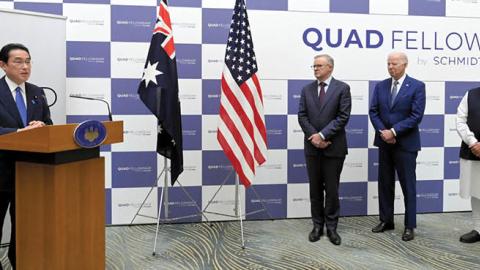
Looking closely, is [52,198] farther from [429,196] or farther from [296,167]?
[429,196]

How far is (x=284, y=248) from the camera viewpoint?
314cm

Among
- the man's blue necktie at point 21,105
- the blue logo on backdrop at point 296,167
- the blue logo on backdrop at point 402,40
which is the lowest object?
the blue logo on backdrop at point 296,167

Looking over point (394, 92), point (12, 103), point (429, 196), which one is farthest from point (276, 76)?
point (12, 103)

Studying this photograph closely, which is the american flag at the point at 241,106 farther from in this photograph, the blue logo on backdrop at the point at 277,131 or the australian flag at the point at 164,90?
the blue logo on backdrop at the point at 277,131

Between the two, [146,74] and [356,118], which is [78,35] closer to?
[146,74]

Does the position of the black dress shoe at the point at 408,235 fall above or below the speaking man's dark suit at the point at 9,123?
below

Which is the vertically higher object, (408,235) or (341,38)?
(341,38)

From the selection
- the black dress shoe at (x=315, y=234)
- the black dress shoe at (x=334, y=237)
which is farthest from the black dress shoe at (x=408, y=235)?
the black dress shoe at (x=315, y=234)

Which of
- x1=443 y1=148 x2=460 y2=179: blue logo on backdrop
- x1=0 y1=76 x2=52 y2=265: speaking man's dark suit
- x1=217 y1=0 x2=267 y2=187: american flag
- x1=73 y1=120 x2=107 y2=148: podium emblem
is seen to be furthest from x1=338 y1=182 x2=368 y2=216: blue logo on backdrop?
x1=0 y1=76 x2=52 y2=265: speaking man's dark suit

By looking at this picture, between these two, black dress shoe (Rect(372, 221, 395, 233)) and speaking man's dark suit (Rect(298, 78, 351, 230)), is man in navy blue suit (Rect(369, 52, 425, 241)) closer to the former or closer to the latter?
black dress shoe (Rect(372, 221, 395, 233))

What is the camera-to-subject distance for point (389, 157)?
3502 millimetres

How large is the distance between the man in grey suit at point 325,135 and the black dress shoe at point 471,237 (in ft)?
3.21

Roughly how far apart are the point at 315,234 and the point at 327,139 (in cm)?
75

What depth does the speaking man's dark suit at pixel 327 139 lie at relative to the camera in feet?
10.6
